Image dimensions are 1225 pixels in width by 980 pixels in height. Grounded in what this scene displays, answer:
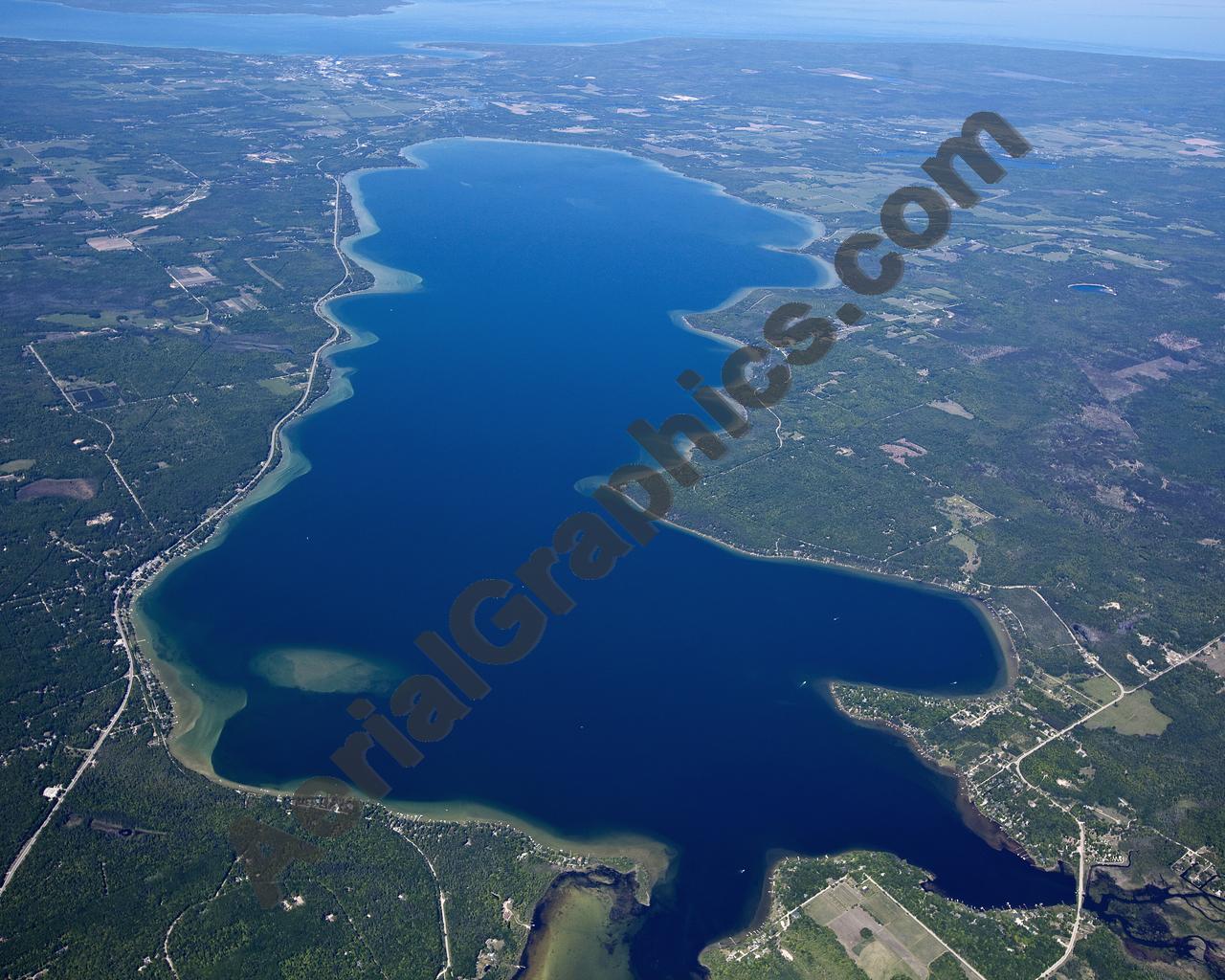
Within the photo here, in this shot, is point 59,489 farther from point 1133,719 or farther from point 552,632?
point 1133,719

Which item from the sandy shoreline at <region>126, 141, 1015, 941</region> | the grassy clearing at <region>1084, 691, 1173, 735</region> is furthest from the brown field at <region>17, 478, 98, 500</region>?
the grassy clearing at <region>1084, 691, 1173, 735</region>

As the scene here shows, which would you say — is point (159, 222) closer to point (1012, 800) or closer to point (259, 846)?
point (259, 846)

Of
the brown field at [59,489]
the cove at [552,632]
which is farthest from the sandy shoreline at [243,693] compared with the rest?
the brown field at [59,489]

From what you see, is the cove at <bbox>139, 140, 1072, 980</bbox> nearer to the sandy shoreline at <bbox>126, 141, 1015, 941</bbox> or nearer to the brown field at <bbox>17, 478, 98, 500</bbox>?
the sandy shoreline at <bbox>126, 141, 1015, 941</bbox>

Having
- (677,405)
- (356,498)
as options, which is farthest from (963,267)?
(356,498)

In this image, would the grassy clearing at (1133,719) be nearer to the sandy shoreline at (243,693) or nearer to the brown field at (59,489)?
the sandy shoreline at (243,693)

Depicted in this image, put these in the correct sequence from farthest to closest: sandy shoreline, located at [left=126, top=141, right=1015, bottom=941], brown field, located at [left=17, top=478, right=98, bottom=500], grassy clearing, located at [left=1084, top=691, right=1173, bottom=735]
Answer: brown field, located at [left=17, top=478, right=98, bottom=500] < grassy clearing, located at [left=1084, top=691, right=1173, bottom=735] < sandy shoreline, located at [left=126, top=141, right=1015, bottom=941]

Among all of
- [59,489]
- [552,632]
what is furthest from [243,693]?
[59,489]

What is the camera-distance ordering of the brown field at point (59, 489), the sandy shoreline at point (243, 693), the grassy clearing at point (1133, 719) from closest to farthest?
the sandy shoreline at point (243, 693) → the grassy clearing at point (1133, 719) → the brown field at point (59, 489)
